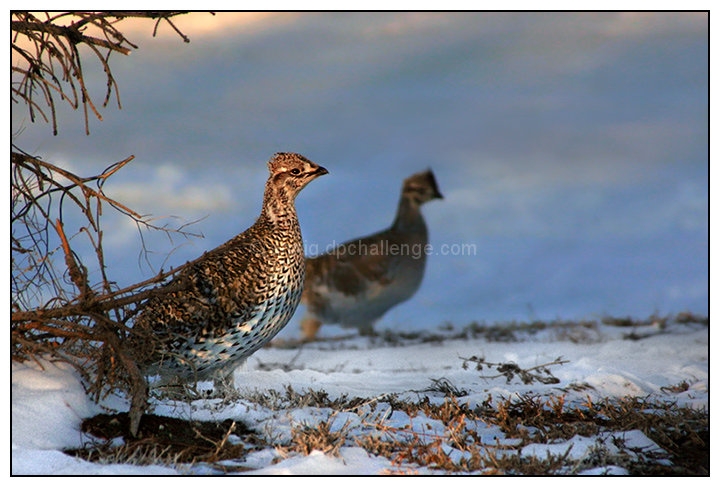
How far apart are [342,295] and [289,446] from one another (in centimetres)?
764

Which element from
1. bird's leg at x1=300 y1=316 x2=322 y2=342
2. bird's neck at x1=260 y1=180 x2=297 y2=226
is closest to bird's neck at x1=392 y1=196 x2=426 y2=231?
bird's leg at x1=300 y1=316 x2=322 y2=342

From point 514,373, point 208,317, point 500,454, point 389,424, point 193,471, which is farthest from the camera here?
point 514,373

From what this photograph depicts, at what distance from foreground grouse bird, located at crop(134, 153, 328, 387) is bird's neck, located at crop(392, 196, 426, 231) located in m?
7.38

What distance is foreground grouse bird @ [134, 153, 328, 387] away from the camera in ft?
14.8

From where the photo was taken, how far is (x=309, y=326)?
1188 centimetres

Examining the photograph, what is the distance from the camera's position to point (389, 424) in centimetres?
423

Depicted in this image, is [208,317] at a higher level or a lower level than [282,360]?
higher

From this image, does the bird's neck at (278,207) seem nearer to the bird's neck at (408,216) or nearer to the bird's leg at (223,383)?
the bird's leg at (223,383)

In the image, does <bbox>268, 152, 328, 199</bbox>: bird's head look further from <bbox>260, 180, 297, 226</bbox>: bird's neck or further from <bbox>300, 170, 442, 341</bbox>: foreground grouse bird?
<bbox>300, 170, 442, 341</bbox>: foreground grouse bird

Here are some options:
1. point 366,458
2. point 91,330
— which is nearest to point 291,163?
point 91,330

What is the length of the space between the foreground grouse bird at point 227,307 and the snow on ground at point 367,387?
271mm

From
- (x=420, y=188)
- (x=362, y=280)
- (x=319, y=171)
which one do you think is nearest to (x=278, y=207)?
(x=319, y=171)

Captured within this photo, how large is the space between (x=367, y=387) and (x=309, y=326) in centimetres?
572

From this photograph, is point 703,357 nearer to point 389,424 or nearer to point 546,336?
point 546,336
